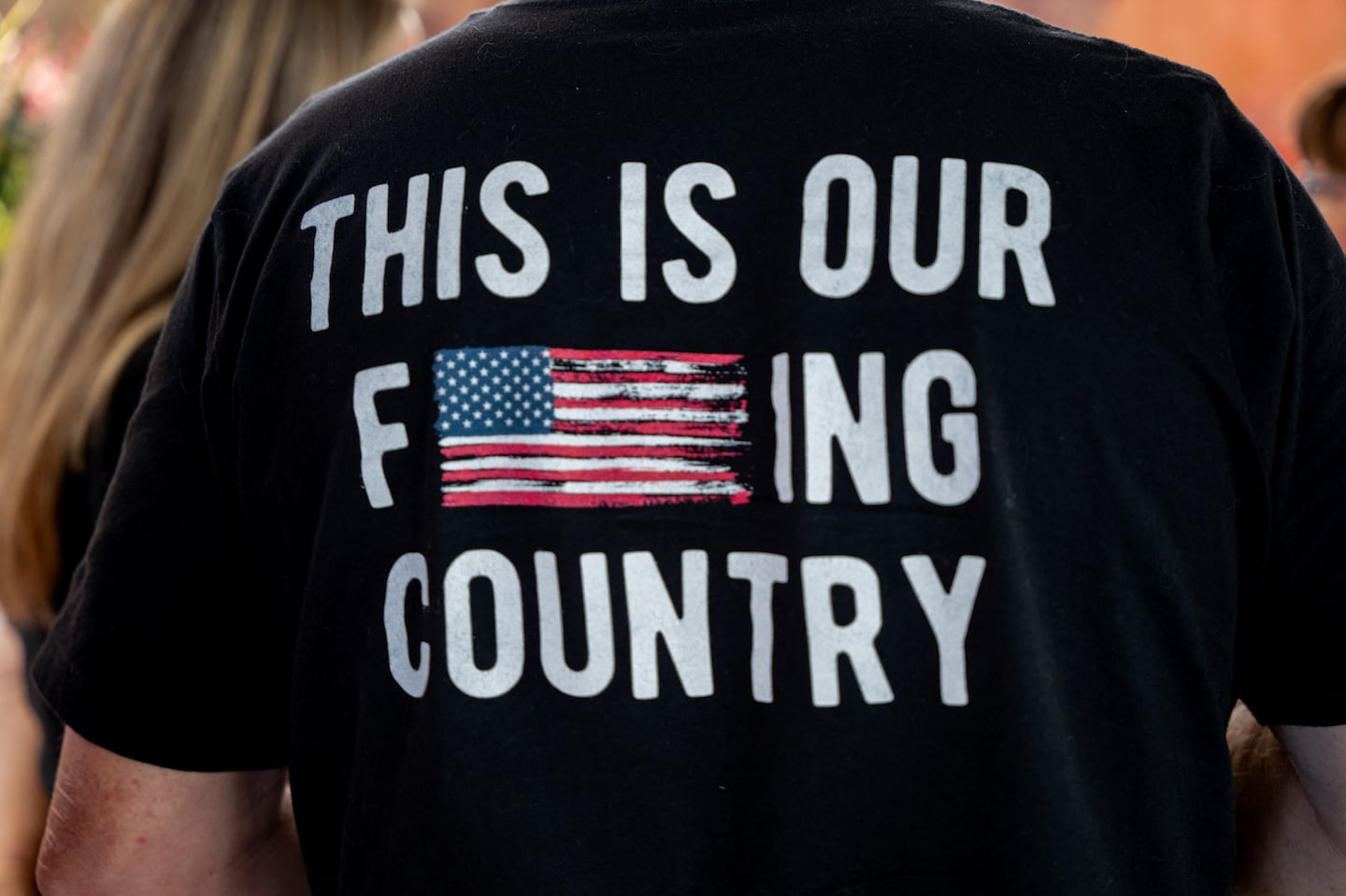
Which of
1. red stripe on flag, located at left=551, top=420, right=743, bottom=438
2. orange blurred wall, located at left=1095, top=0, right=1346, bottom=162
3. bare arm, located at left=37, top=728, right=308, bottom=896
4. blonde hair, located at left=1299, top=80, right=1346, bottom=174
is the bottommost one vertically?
bare arm, located at left=37, top=728, right=308, bottom=896

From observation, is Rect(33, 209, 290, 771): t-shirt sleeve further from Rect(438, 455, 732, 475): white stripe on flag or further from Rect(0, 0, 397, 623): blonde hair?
Rect(0, 0, 397, 623): blonde hair

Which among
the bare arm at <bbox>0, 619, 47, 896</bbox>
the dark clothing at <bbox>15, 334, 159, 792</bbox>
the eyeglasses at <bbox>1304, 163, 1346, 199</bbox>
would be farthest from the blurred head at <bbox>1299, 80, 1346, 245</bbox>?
the bare arm at <bbox>0, 619, 47, 896</bbox>

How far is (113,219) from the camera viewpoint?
1.22 m

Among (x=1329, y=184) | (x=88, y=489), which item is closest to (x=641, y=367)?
(x=88, y=489)

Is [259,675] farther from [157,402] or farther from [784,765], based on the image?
[784,765]

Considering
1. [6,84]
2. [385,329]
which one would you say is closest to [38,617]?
[385,329]

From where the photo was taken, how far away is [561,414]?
2.28ft

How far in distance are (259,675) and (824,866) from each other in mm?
411

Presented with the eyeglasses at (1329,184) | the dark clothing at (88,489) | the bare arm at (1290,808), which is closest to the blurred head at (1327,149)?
the eyeglasses at (1329,184)

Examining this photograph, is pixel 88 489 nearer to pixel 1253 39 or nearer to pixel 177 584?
pixel 177 584

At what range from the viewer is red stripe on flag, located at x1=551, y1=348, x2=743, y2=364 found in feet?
2.23

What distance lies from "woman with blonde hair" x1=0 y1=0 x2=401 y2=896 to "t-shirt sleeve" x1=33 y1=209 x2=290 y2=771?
1.24 feet

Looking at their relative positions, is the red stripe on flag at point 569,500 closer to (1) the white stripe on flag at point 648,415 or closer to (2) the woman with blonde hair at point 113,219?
(1) the white stripe on flag at point 648,415

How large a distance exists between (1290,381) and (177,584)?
699mm
